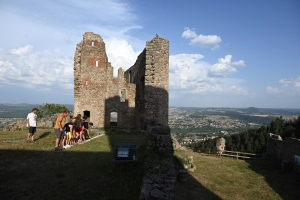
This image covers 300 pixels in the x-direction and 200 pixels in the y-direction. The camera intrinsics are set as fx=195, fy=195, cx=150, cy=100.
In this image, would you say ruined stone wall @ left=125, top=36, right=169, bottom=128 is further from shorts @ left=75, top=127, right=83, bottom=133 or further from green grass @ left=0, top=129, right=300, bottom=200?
shorts @ left=75, top=127, right=83, bottom=133

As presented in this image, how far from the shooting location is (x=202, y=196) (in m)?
8.33

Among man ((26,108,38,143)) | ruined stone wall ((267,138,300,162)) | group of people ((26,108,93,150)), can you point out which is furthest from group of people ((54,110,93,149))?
ruined stone wall ((267,138,300,162))

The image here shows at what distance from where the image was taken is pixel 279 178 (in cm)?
1158

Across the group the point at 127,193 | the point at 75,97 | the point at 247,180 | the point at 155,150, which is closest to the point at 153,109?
the point at 155,150

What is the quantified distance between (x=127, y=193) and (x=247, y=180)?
8.44 m

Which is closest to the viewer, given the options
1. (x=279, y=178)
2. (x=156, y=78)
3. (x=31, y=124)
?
(x=31, y=124)

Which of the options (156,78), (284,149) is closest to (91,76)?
(156,78)

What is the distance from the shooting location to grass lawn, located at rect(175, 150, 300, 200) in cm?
873

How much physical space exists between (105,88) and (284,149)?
18.2 meters

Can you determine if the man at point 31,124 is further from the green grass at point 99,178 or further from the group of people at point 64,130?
the green grass at point 99,178

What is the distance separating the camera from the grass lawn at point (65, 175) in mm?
4953

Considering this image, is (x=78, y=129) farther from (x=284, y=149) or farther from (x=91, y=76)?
(x=284, y=149)

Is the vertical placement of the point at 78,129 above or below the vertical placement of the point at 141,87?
below

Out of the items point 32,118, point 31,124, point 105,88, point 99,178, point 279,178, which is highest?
point 105,88
